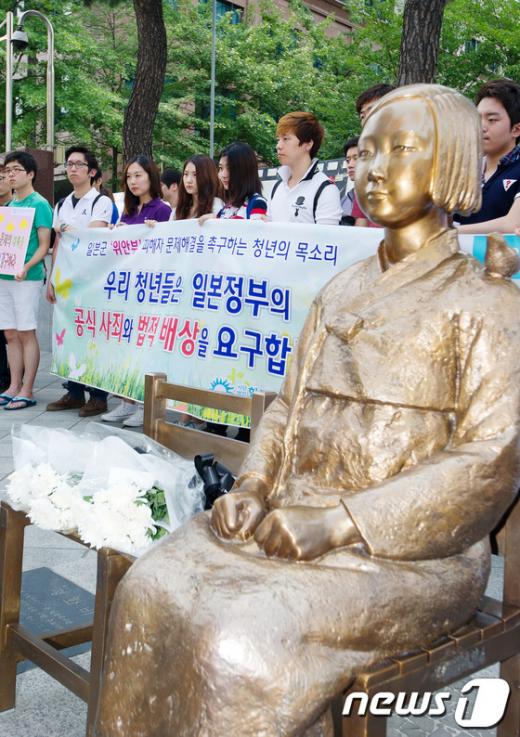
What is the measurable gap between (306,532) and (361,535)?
0.12 metres

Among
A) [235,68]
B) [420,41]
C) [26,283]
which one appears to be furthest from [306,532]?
[235,68]

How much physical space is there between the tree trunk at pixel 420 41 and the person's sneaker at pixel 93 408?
369 cm

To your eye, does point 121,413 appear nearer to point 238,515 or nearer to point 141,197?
point 141,197

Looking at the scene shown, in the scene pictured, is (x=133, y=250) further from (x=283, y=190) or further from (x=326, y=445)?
(x=326, y=445)

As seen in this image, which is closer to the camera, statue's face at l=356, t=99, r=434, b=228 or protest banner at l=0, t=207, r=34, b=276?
statue's face at l=356, t=99, r=434, b=228

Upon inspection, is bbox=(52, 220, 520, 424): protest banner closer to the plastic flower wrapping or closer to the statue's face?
the plastic flower wrapping

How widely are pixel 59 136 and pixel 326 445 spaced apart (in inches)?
872

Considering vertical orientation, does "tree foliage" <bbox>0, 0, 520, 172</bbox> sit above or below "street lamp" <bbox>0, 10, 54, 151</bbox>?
above

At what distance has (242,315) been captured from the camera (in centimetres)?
521

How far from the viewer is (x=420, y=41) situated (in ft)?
22.2

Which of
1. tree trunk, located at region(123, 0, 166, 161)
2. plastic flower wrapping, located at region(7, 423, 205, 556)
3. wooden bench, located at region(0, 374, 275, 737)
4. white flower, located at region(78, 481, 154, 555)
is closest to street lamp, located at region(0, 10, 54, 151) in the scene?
tree trunk, located at region(123, 0, 166, 161)

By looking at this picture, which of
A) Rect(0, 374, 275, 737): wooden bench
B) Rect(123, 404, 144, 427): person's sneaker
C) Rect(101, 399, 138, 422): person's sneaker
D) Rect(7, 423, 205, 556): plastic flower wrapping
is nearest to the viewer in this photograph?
Rect(0, 374, 275, 737): wooden bench

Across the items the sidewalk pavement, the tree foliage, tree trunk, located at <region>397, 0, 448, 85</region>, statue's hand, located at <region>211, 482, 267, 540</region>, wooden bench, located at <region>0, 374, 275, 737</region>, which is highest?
the tree foliage

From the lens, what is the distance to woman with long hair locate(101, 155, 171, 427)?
618 cm
